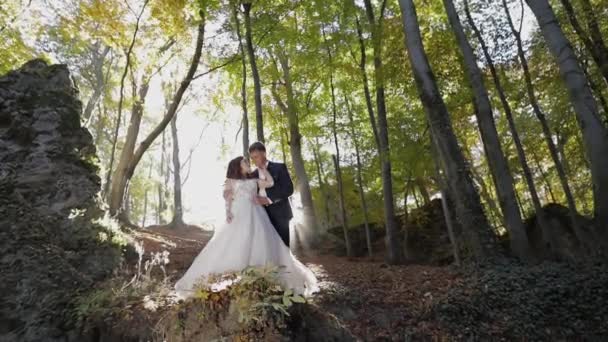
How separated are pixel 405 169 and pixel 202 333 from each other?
24.8 ft

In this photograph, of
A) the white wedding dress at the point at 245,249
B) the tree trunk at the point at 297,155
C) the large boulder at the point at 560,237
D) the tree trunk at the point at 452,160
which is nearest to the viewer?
the white wedding dress at the point at 245,249

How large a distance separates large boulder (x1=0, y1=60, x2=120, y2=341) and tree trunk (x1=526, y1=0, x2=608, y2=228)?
7695 millimetres

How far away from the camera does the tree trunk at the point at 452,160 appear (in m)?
5.13

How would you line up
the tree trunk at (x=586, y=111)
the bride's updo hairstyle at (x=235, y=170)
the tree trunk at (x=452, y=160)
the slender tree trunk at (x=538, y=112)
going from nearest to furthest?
the bride's updo hairstyle at (x=235, y=170)
the tree trunk at (x=586, y=111)
the tree trunk at (x=452, y=160)
the slender tree trunk at (x=538, y=112)

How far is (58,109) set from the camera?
20.6 ft

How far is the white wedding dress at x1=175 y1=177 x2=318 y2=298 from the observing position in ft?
10.9

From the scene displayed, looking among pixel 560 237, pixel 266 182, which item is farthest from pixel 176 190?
pixel 560 237

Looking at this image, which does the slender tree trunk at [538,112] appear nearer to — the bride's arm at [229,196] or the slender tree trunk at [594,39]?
the slender tree trunk at [594,39]

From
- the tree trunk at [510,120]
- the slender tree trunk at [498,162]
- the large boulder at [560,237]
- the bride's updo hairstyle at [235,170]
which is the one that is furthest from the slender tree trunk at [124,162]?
the large boulder at [560,237]

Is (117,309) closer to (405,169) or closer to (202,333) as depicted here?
(202,333)

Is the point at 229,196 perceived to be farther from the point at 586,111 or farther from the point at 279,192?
the point at 586,111

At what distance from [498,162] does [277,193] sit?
4.79m

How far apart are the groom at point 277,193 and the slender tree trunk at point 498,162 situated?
440cm

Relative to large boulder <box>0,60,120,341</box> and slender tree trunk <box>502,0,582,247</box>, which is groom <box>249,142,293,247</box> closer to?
large boulder <box>0,60,120,341</box>
